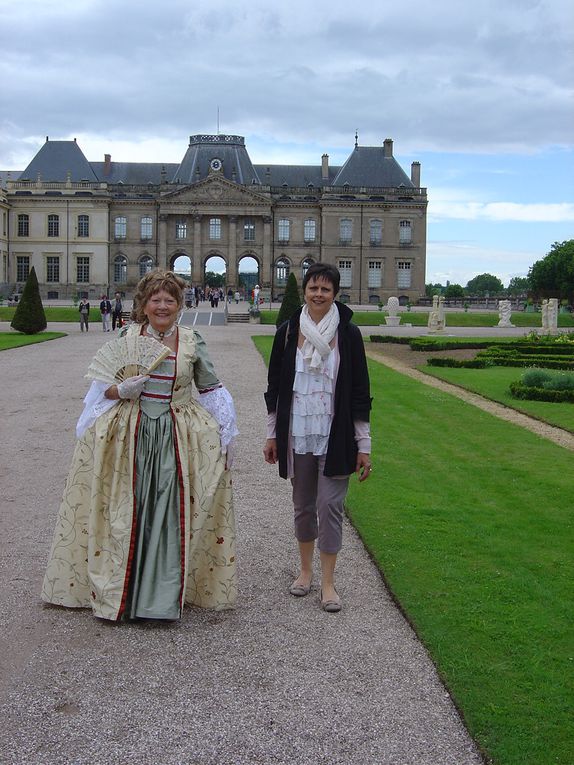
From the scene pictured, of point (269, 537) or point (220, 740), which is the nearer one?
point (220, 740)

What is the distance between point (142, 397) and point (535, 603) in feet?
8.14

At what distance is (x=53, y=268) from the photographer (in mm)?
66562

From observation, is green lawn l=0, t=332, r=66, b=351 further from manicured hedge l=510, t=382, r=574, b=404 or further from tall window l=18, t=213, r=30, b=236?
tall window l=18, t=213, r=30, b=236

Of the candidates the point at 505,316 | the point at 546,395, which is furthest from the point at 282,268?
the point at 546,395

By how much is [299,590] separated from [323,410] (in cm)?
107

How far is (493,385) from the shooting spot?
15055 mm

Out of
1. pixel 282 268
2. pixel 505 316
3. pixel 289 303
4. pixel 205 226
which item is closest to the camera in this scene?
pixel 289 303

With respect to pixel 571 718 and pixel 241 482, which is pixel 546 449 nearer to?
pixel 241 482

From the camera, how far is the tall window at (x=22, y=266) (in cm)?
6644

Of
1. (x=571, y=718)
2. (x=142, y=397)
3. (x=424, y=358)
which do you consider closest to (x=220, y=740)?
(x=571, y=718)

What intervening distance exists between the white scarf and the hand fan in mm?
735

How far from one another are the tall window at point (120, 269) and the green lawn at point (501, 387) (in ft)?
167

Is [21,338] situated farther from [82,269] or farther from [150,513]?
[82,269]

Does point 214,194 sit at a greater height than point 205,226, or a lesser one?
greater
